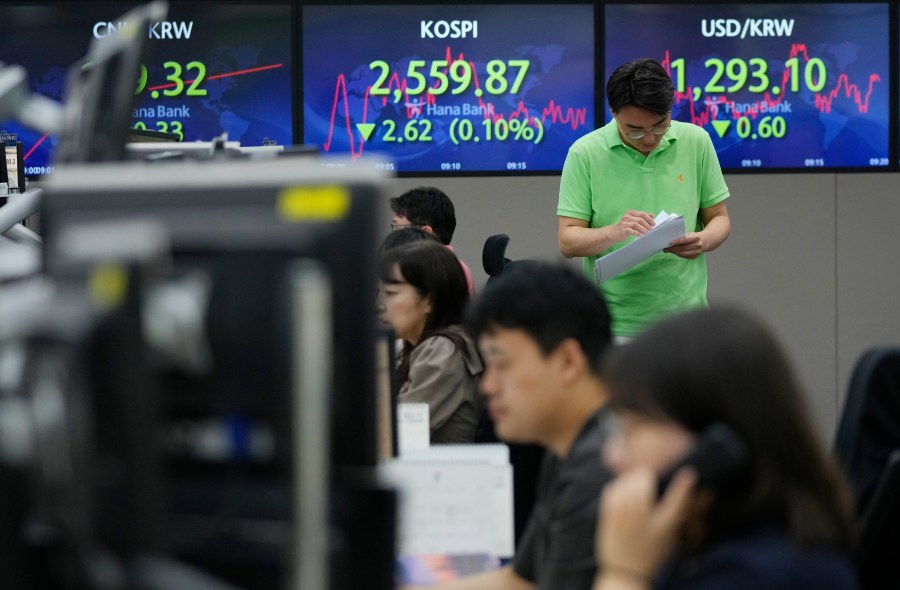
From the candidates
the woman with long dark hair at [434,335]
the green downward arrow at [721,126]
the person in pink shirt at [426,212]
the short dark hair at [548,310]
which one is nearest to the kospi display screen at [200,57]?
the person in pink shirt at [426,212]

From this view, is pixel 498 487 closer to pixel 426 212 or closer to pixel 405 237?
pixel 405 237

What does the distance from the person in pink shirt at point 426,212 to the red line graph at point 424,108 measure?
935 millimetres

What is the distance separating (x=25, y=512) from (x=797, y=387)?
73 centimetres

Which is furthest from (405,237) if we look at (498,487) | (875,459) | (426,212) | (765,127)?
(765,127)

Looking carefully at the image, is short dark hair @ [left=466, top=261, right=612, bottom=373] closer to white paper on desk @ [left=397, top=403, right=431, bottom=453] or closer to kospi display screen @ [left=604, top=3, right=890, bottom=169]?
white paper on desk @ [left=397, top=403, right=431, bottom=453]

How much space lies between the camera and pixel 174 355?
995 millimetres

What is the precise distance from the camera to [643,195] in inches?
140

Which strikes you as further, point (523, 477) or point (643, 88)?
point (643, 88)

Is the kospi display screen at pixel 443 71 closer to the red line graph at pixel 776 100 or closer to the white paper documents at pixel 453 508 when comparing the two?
the red line graph at pixel 776 100

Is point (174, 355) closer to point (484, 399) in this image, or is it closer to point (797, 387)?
point (797, 387)

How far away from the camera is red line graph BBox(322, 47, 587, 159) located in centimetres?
527

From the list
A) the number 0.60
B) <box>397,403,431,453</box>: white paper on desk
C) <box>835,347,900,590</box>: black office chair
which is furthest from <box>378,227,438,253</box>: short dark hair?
the number 0.60

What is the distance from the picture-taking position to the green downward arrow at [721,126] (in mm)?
5344

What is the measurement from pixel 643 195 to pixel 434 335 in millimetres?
949
